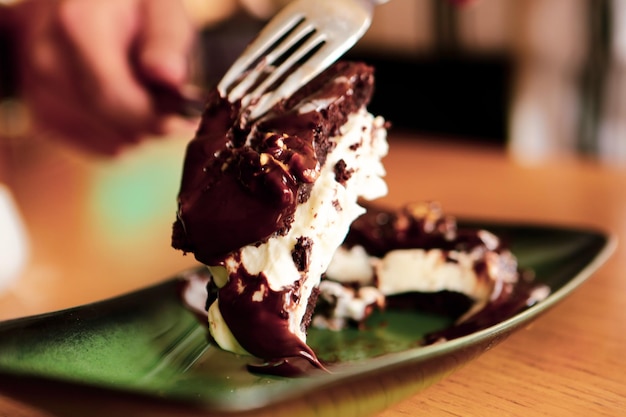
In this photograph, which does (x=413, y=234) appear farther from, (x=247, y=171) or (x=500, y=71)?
(x=500, y=71)

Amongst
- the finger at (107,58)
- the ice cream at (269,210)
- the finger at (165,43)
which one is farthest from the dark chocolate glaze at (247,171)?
the finger at (107,58)

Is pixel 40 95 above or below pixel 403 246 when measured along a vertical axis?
above

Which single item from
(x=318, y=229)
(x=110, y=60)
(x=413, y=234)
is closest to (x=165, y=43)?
(x=110, y=60)

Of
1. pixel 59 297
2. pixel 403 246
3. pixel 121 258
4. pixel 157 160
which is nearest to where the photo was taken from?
pixel 403 246

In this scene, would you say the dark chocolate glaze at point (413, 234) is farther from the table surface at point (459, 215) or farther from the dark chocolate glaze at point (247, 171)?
the dark chocolate glaze at point (247, 171)

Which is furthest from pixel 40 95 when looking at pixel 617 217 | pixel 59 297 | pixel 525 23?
pixel 525 23

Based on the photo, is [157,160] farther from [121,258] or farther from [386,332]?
[386,332]

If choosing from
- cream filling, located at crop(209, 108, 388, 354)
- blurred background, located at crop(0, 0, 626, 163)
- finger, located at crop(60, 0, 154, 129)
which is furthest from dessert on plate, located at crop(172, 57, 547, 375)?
blurred background, located at crop(0, 0, 626, 163)
